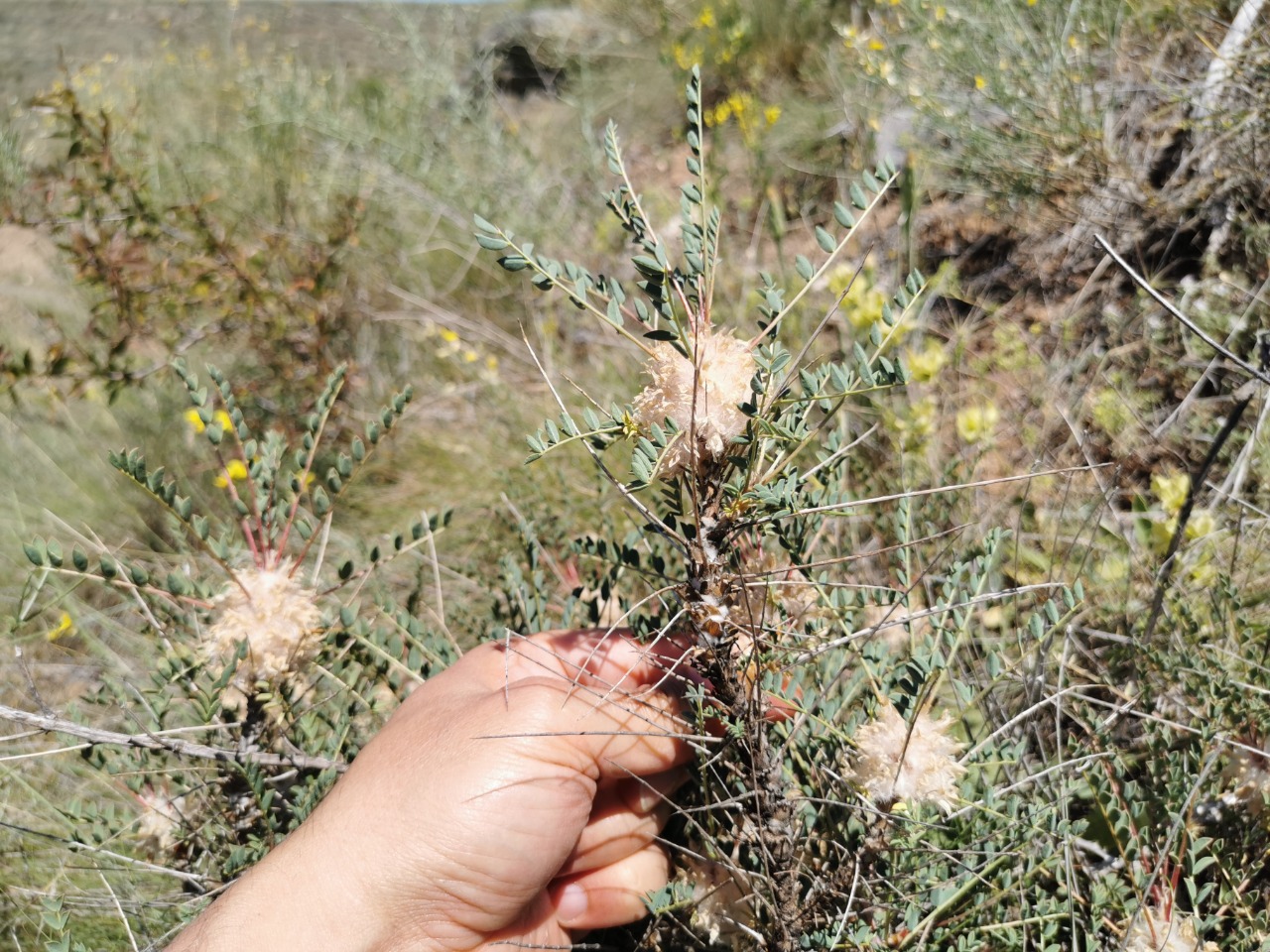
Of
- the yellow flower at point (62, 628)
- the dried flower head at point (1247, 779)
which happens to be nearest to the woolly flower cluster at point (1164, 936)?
the dried flower head at point (1247, 779)

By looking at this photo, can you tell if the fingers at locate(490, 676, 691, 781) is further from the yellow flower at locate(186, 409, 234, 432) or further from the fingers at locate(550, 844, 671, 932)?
the yellow flower at locate(186, 409, 234, 432)

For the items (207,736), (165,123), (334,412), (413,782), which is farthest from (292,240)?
(413,782)

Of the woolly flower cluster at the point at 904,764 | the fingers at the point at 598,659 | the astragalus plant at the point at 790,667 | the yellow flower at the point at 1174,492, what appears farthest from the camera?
the yellow flower at the point at 1174,492

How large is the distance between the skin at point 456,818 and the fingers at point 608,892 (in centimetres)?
9

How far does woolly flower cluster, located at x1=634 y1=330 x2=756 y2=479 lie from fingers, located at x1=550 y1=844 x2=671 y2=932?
611 millimetres

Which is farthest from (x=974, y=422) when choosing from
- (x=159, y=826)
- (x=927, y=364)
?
(x=159, y=826)

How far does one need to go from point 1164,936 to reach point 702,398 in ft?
2.69

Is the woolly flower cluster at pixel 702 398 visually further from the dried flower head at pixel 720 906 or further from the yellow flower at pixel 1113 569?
A: the yellow flower at pixel 1113 569

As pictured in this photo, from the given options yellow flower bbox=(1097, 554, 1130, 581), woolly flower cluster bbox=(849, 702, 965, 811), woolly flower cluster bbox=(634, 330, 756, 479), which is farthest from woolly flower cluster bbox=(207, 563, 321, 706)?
yellow flower bbox=(1097, 554, 1130, 581)

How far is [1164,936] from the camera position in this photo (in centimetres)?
102

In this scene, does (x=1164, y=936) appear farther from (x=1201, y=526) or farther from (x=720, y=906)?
(x=1201, y=526)

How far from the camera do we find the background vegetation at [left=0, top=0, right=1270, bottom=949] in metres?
1.14

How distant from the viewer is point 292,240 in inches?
132

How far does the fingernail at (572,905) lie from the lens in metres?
1.22
